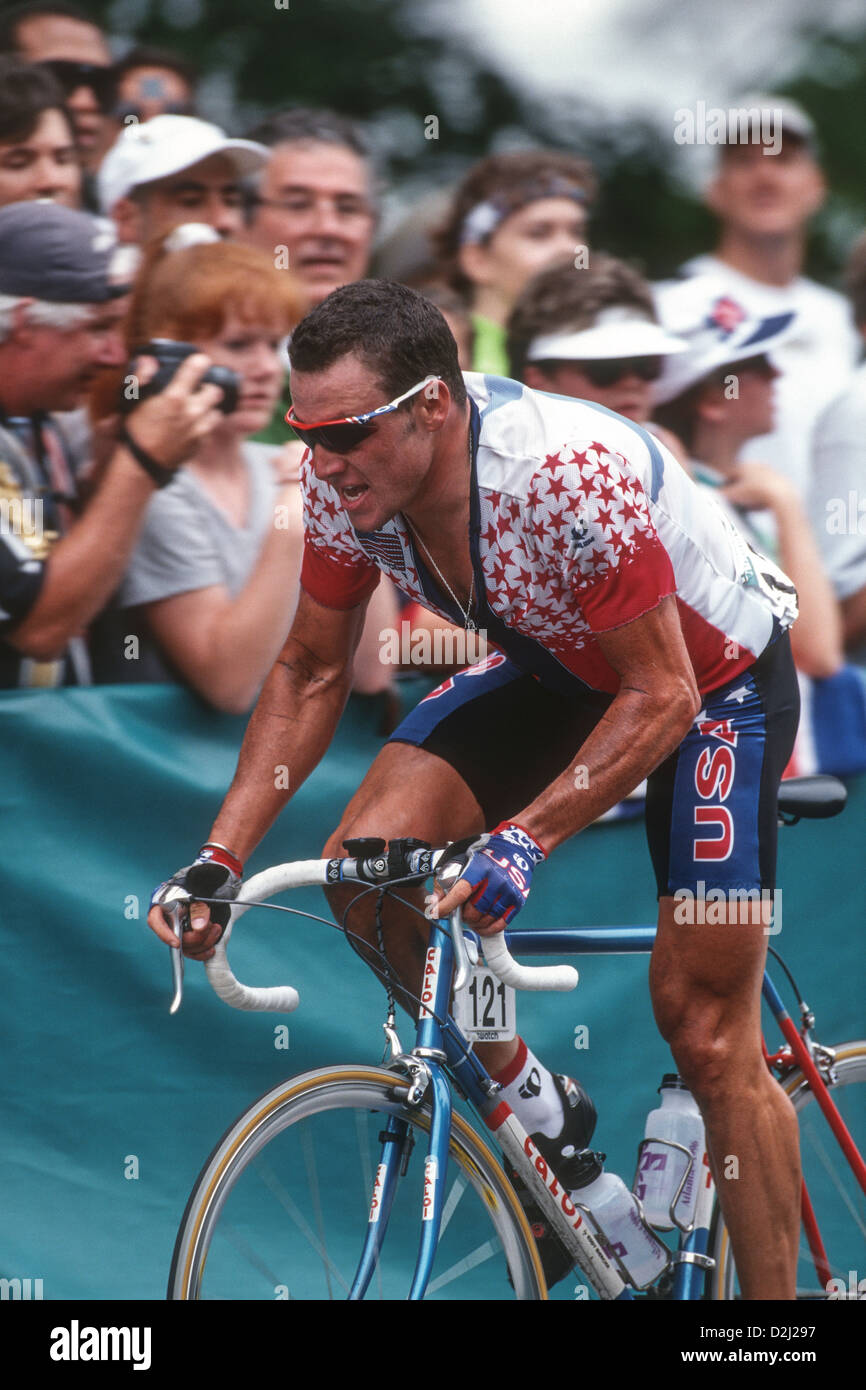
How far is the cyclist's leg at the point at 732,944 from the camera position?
281 centimetres

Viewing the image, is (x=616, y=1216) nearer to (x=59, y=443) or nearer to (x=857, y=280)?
(x=59, y=443)

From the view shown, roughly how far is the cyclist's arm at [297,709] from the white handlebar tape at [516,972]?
0.54 m

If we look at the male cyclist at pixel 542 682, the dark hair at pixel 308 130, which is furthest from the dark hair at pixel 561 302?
the male cyclist at pixel 542 682

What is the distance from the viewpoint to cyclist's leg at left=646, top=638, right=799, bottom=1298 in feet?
9.23

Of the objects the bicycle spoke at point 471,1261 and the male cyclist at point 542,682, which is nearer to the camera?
the male cyclist at point 542,682

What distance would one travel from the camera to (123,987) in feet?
11.8

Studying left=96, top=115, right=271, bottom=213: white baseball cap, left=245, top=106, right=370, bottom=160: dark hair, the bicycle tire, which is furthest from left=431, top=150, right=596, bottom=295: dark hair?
the bicycle tire

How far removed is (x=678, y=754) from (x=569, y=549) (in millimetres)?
585

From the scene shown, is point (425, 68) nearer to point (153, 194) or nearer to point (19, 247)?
point (153, 194)

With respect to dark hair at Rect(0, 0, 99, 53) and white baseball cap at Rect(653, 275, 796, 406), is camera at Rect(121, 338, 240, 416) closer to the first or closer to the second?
dark hair at Rect(0, 0, 99, 53)

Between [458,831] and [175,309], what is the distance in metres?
1.52

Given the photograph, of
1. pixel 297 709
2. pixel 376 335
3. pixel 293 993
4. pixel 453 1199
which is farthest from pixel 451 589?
pixel 453 1199

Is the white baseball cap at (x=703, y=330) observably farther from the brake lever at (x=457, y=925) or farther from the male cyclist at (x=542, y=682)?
the brake lever at (x=457, y=925)

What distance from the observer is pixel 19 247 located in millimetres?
3475
